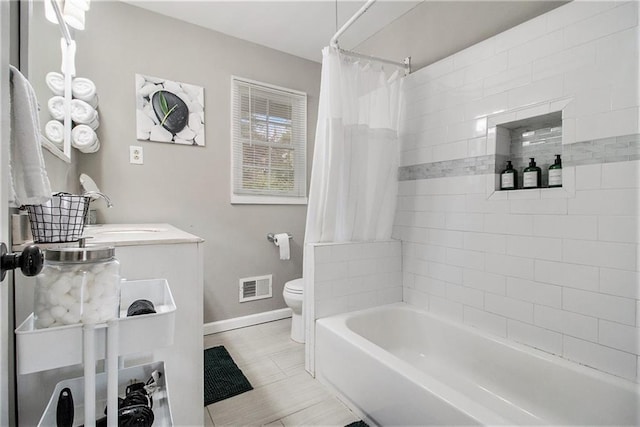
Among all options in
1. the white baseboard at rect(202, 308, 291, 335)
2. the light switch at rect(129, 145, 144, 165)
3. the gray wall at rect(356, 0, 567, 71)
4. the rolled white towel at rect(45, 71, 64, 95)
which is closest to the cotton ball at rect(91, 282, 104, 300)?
the rolled white towel at rect(45, 71, 64, 95)

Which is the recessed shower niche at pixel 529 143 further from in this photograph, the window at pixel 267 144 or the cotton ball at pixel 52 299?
the cotton ball at pixel 52 299

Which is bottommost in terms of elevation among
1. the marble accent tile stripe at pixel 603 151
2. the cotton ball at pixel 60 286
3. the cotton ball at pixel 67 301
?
the cotton ball at pixel 67 301

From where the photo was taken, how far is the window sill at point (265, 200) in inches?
101

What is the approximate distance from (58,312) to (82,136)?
1693 millimetres

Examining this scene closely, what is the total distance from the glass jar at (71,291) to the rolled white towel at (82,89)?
163 cm

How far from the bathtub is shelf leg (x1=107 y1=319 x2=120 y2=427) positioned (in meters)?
1.03

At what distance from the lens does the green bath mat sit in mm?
1634

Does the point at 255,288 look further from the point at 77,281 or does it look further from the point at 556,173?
the point at 556,173

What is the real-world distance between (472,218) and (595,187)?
0.58 m

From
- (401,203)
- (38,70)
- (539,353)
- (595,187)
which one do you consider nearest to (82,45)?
(38,70)

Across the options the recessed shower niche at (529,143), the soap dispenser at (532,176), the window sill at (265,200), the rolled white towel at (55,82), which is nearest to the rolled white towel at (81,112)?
the rolled white towel at (55,82)

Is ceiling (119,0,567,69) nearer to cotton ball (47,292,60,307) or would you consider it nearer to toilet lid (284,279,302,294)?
toilet lid (284,279,302,294)

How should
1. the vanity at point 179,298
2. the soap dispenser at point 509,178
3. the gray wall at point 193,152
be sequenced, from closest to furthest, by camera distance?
the vanity at point 179,298 → the soap dispenser at point 509,178 → the gray wall at point 193,152

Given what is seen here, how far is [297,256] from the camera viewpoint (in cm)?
290
